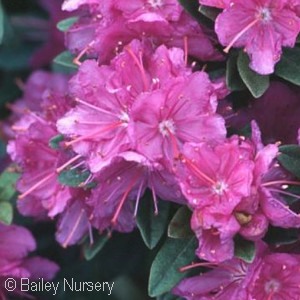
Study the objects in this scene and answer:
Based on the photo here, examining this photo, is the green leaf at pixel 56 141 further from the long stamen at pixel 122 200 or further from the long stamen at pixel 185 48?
the long stamen at pixel 185 48

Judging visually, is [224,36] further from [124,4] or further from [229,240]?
[229,240]

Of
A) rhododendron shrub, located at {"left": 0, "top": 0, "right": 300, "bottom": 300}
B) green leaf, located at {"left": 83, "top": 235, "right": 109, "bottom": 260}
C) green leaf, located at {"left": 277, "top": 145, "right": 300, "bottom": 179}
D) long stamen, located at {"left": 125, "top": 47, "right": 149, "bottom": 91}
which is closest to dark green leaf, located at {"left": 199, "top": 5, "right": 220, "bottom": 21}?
rhododendron shrub, located at {"left": 0, "top": 0, "right": 300, "bottom": 300}

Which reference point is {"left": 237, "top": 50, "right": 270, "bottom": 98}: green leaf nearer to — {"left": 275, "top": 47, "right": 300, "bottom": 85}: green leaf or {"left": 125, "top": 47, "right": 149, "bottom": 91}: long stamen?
{"left": 275, "top": 47, "right": 300, "bottom": 85}: green leaf

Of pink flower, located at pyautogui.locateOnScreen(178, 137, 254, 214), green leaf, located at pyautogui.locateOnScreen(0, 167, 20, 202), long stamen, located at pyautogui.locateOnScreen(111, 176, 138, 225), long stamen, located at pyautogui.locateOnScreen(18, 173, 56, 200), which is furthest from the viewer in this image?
green leaf, located at pyautogui.locateOnScreen(0, 167, 20, 202)

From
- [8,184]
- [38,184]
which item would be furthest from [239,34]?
[8,184]

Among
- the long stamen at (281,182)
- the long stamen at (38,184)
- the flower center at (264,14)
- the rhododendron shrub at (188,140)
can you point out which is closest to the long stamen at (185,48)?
the rhododendron shrub at (188,140)
